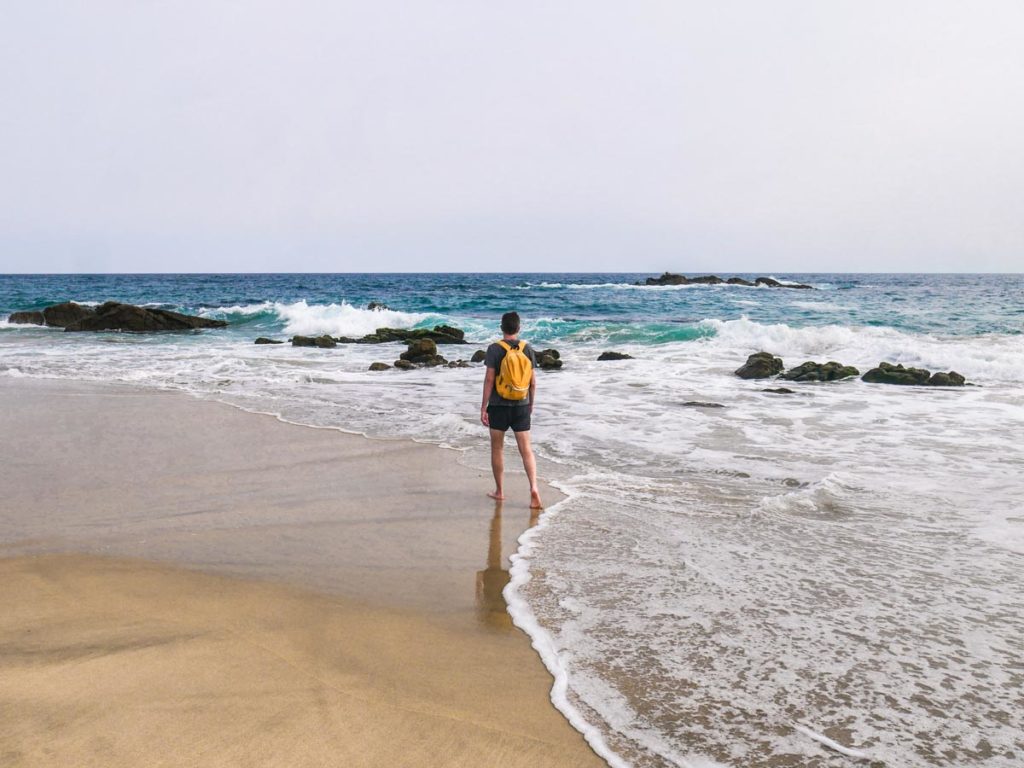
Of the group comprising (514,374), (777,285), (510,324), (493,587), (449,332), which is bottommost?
(493,587)

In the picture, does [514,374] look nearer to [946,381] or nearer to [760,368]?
[760,368]

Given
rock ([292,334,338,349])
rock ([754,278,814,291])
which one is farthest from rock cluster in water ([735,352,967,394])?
rock ([754,278,814,291])

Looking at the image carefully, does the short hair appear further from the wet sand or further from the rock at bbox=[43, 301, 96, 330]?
the rock at bbox=[43, 301, 96, 330]

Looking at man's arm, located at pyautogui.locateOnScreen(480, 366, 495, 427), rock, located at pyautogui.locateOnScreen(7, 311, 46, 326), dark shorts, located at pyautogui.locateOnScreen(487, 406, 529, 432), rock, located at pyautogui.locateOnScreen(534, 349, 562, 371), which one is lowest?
rock, located at pyautogui.locateOnScreen(534, 349, 562, 371)

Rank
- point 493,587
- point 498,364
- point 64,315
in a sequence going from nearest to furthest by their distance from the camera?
point 493,587 → point 498,364 → point 64,315

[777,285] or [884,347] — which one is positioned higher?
[777,285]

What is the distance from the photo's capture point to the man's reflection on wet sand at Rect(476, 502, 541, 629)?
4012mm

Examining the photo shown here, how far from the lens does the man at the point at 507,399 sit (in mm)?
6496

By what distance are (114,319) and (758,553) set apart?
28.4 m

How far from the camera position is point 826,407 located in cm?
1174

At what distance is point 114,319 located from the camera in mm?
27984

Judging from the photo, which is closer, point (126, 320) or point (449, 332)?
point (449, 332)

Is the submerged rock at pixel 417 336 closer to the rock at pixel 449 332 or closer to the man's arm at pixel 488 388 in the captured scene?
the rock at pixel 449 332

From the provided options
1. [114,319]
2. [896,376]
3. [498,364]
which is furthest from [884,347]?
[114,319]
